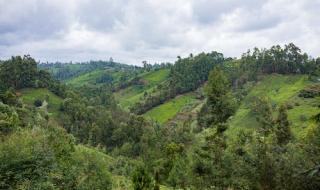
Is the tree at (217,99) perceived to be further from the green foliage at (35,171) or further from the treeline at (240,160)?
the green foliage at (35,171)

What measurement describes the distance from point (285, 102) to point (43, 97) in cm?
10107

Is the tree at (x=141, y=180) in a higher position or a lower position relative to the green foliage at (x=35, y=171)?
lower

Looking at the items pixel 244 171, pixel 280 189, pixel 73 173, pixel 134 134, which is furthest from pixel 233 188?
pixel 134 134

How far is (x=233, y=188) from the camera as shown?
56.1 meters

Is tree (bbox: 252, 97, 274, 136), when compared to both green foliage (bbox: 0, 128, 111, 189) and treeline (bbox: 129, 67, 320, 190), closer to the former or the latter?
treeline (bbox: 129, 67, 320, 190)

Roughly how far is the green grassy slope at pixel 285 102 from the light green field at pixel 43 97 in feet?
243

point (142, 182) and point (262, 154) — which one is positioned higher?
point (262, 154)

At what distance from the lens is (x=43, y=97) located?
188 meters

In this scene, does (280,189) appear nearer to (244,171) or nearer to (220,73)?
(244,171)

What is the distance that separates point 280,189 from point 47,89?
169179mm

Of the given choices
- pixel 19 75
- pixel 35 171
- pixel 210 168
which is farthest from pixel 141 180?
pixel 19 75

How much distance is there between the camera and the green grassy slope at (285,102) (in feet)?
483

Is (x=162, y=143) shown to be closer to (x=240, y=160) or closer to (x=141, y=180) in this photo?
(x=141, y=180)

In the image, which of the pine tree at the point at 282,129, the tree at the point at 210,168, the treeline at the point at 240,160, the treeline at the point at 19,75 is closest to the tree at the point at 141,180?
the treeline at the point at 240,160
